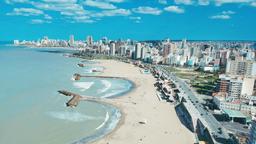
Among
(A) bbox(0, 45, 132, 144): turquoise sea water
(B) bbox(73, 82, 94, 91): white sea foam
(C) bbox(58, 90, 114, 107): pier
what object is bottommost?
(A) bbox(0, 45, 132, 144): turquoise sea water

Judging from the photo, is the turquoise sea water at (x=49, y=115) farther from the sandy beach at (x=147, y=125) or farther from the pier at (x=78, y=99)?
the sandy beach at (x=147, y=125)

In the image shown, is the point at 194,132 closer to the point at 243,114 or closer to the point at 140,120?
the point at 140,120

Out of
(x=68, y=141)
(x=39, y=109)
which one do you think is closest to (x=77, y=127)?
(x=68, y=141)

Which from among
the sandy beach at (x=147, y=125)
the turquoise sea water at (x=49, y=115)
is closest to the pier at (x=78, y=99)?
the turquoise sea water at (x=49, y=115)

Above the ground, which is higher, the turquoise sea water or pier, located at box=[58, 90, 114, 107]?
pier, located at box=[58, 90, 114, 107]

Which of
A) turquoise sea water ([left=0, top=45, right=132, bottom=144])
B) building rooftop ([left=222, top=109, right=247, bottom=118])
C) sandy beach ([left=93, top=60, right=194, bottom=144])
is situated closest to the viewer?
sandy beach ([left=93, top=60, right=194, bottom=144])

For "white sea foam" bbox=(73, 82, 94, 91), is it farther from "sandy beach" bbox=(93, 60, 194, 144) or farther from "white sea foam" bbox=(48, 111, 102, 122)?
"white sea foam" bbox=(48, 111, 102, 122)

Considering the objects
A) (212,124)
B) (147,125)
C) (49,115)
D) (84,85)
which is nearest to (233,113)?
(212,124)

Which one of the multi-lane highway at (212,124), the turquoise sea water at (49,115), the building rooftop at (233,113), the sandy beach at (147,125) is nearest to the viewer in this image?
the multi-lane highway at (212,124)

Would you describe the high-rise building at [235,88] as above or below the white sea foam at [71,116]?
above

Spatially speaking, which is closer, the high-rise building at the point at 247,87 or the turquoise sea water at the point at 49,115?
the turquoise sea water at the point at 49,115

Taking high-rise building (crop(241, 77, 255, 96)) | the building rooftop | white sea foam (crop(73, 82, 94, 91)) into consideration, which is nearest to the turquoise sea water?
white sea foam (crop(73, 82, 94, 91))
